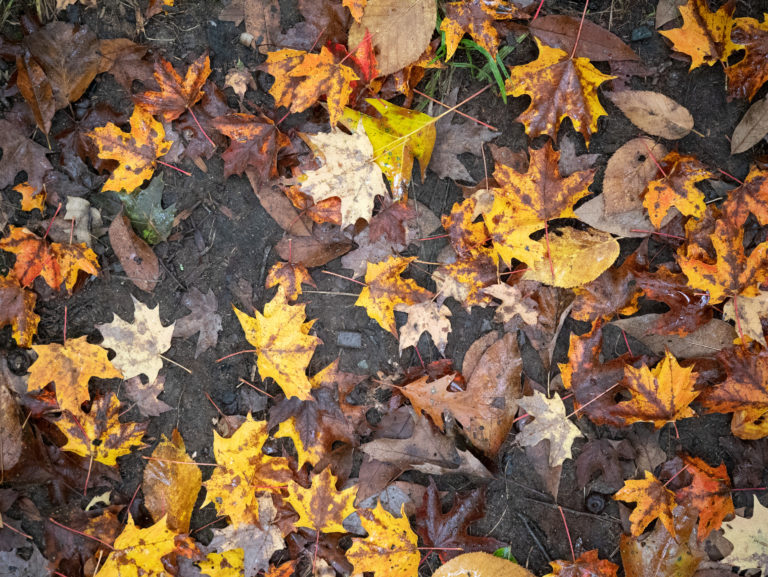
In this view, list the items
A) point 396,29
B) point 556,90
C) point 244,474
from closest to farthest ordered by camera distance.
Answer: point 396,29 < point 556,90 < point 244,474

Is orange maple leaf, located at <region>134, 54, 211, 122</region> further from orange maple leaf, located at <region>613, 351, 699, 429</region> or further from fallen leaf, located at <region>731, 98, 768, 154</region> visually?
fallen leaf, located at <region>731, 98, 768, 154</region>

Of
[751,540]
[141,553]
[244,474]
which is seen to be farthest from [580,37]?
[141,553]

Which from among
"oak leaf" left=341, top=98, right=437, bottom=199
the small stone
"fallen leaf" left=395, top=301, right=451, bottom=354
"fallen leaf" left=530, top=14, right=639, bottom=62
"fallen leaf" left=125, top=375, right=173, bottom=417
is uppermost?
"fallen leaf" left=530, top=14, right=639, bottom=62

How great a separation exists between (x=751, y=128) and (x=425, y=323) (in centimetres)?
162

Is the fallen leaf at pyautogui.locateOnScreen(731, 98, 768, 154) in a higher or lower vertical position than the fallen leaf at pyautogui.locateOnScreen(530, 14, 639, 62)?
lower

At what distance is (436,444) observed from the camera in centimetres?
219

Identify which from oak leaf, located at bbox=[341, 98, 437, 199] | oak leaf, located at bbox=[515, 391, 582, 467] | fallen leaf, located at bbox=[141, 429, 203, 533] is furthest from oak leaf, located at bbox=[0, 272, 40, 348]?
oak leaf, located at bbox=[515, 391, 582, 467]

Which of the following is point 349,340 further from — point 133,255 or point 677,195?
point 677,195

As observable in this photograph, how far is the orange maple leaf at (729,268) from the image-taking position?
2.02m

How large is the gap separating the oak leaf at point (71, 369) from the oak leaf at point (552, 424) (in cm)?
183

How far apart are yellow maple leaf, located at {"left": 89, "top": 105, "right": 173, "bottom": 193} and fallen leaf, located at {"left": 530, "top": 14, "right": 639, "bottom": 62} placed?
1700 mm

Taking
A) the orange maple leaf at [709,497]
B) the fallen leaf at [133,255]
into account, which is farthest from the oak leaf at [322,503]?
the orange maple leaf at [709,497]

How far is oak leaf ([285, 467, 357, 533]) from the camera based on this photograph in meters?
2.15

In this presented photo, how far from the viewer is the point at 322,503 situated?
2160 millimetres
